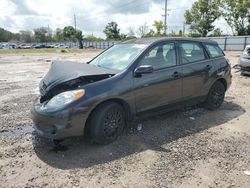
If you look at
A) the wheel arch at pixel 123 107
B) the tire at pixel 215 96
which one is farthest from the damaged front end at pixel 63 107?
the tire at pixel 215 96

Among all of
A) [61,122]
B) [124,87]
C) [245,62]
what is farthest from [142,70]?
[245,62]

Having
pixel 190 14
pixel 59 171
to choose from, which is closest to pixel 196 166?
pixel 59 171

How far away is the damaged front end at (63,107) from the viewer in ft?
13.5

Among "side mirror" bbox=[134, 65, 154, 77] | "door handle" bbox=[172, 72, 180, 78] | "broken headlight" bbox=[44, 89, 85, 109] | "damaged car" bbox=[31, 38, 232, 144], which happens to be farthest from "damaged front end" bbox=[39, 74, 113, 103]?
"door handle" bbox=[172, 72, 180, 78]

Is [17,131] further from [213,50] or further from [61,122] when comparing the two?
[213,50]

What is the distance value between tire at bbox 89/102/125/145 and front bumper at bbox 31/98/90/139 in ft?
0.63

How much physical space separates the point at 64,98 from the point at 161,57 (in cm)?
211

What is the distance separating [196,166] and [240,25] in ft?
156

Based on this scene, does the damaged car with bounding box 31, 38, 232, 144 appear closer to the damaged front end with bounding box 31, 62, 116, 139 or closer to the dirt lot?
the damaged front end with bounding box 31, 62, 116, 139

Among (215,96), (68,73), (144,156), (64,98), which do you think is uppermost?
(68,73)

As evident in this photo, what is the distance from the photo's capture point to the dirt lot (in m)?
3.59

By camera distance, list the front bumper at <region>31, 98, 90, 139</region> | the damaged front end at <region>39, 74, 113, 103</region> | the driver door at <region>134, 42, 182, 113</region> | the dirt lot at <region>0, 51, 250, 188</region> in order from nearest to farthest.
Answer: the dirt lot at <region>0, 51, 250, 188</region>, the front bumper at <region>31, 98, 90, 139</region>, the damaged front end at <region>39, 74, 113, 103</region>, the driver door at <region>134, 42, 182, 113</region>

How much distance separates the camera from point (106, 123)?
451 centimetres

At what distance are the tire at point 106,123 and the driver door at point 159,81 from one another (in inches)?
17.5
